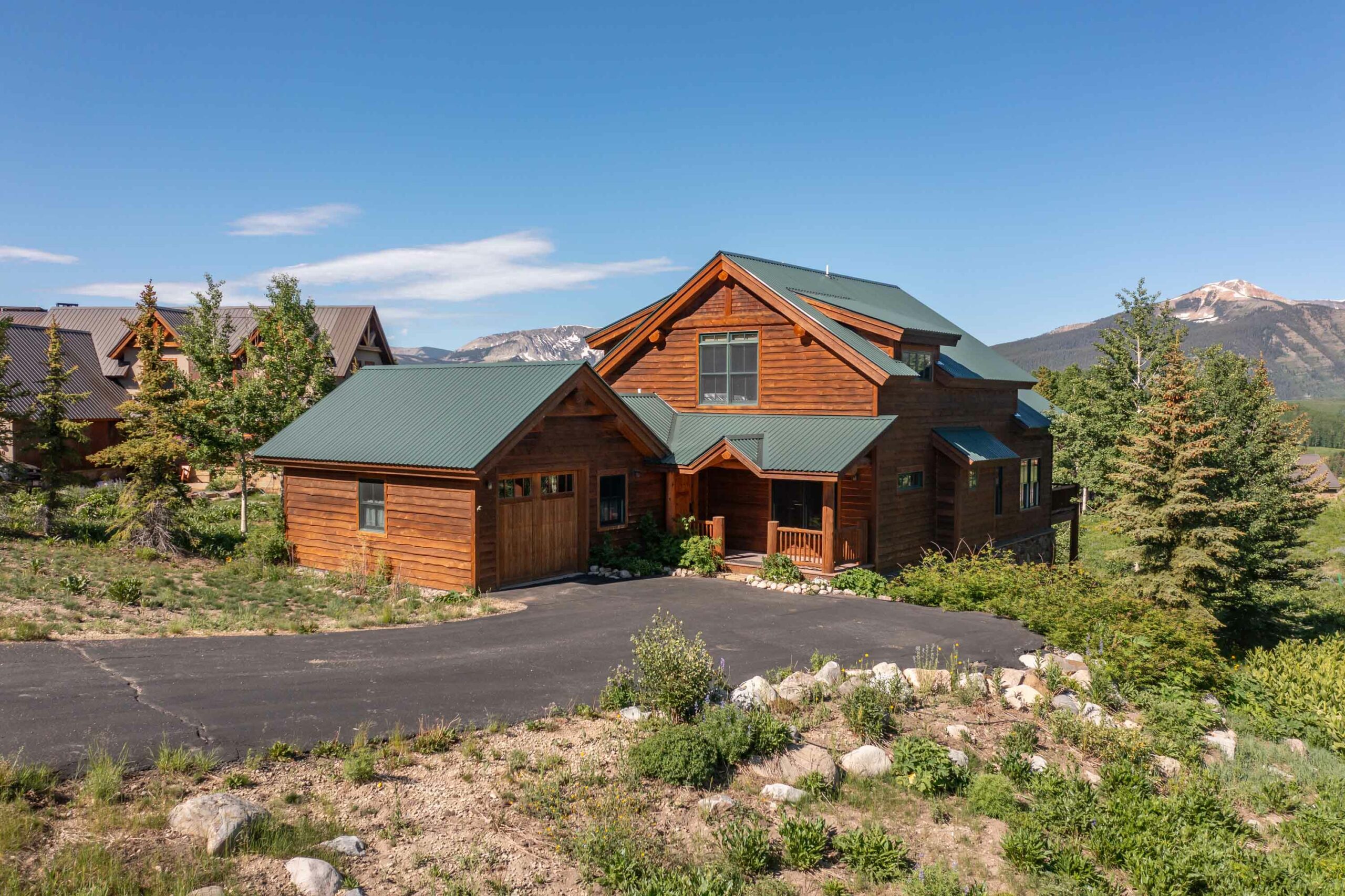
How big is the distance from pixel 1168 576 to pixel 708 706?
41.9 feet

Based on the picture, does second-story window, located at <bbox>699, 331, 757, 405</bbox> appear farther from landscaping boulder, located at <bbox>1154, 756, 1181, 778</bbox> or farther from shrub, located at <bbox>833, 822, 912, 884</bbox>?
shrub, located at <bbox>833, 822, 912, 884</bbox>

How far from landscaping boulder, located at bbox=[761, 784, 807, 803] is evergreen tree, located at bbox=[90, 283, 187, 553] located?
18.3 metres

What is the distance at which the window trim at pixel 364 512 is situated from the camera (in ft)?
66.8

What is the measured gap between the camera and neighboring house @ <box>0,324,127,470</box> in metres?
38.2

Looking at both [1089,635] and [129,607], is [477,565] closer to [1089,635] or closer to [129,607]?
[129,607]

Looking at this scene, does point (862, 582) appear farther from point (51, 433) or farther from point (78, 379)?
point (78, 379)

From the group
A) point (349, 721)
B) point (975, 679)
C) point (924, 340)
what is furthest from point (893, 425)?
point (349, 721)

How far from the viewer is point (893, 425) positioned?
22.9m

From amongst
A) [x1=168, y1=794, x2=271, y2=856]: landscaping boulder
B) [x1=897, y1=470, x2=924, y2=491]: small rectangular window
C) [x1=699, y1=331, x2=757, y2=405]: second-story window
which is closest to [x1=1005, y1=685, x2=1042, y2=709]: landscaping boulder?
[x1=168, y1=794, x2=271, y2=856]: landscaping boulder

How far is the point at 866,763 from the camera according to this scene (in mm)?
10227

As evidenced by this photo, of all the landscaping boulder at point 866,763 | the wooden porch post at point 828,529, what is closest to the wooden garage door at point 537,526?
the wooden porch post at point 828,529

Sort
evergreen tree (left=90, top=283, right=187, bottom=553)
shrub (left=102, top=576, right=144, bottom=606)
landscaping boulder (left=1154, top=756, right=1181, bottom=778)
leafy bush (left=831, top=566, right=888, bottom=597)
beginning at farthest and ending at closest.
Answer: evergreen tree (left=90, top=283, right=187, bottom=553) → leafy bush (left=831, top=566, right=888, bottom=597) → shrub (left=102, top=576, right=144, bottom=606) → landscaping boulder (left=1154, top=756, right=1181, bottom=778)

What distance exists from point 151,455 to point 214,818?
17.2 metres

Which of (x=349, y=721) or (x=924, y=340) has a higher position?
(x=924, y=340)
